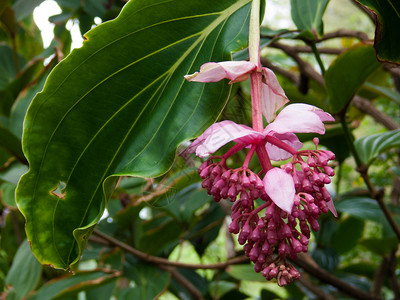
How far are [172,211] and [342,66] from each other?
19.8 inches

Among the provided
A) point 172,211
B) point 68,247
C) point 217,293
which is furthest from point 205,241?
point 68,247

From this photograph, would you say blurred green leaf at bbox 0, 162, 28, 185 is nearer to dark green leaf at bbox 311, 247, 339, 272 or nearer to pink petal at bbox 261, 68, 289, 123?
pink petal at bbox 261, 68, 289, 123

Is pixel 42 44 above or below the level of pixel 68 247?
below

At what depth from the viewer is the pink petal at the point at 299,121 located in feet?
1.23

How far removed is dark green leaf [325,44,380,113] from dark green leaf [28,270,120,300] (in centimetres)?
54

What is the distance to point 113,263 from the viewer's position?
0.95 meters

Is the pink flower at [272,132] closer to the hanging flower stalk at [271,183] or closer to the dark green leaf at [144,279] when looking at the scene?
the hanging flower stalk at [271,183]

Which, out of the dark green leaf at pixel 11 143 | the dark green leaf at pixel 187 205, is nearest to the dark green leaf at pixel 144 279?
the dark green leaf at pixel 187 205

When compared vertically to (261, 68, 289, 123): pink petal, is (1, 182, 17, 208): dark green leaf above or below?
below

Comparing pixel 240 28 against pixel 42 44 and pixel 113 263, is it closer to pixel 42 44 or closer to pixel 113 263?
pixel 113 263

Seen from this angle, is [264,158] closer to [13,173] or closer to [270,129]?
[270,129]

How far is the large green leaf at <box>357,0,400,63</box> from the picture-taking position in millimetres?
454

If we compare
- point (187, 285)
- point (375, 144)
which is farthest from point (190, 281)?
point (375, 144)

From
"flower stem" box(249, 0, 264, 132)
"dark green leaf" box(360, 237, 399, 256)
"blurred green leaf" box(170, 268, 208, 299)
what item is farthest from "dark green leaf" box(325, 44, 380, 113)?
"blurred green leaf" box(170, 268, 208, 299)
